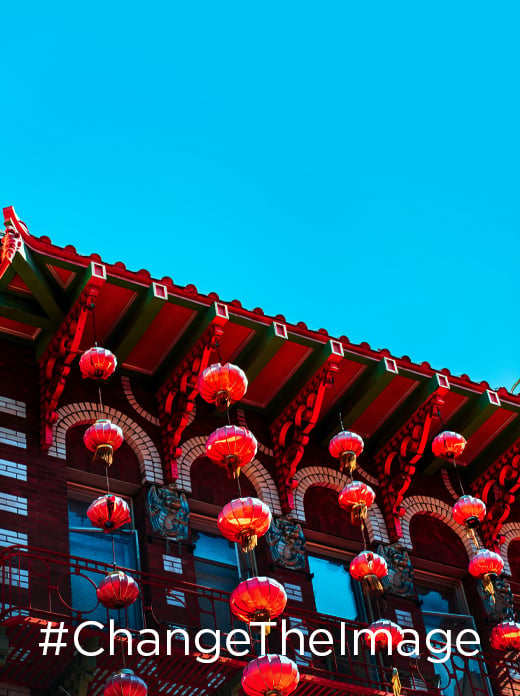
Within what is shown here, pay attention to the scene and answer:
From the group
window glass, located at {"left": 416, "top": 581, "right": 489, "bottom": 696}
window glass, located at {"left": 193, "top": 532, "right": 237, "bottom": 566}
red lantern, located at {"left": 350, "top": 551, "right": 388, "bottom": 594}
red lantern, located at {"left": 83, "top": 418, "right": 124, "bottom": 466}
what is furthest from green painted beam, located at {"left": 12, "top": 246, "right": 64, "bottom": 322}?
window glass, located at {"left": 416, "top": 581, "right": 489, "bottom": 696}

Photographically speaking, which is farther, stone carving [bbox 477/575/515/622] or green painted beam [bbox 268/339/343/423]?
stone carving [bbox 477/575/515/622]

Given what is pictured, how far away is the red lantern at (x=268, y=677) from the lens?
13.2 m

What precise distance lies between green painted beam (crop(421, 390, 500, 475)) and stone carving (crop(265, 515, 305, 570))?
2966 millimetres

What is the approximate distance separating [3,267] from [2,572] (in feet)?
12.8

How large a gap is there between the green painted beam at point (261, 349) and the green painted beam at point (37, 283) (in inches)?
111

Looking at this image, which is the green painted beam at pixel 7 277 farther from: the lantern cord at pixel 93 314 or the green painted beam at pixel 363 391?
the green painted beam at pixel 363 391

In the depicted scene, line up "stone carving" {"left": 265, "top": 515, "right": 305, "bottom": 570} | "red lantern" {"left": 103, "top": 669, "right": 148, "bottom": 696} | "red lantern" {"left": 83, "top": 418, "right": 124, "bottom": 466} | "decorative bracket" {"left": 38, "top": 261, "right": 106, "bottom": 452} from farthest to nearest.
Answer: "stone carving" {"left": 265, "top": 515, "right": 305, "bottom": 570}, "decorative bracket" {"left": 38, "top": 261, "right": 106, "bottom": 452}, "red lantern" {"left": 83, "top": 418, "right": 124, "bottom": 466}, "red lantern" {"left": 103, "top": 669, "right": 148, "bottom": 696}

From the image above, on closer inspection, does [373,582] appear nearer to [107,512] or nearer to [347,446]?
[347,446]

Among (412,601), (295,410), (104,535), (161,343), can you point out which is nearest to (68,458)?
(104,535)

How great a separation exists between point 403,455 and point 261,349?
9.37 ft

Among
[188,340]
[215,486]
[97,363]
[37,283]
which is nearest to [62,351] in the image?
[37,283]

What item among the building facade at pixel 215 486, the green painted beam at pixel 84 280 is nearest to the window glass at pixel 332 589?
the building facade at pixel 215 486

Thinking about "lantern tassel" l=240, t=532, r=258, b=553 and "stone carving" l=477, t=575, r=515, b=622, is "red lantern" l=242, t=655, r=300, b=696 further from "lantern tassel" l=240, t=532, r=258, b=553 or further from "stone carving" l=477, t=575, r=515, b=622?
"stone carving" l=477, t=575, r=515, b=622

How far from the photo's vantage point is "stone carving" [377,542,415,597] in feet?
59.3
